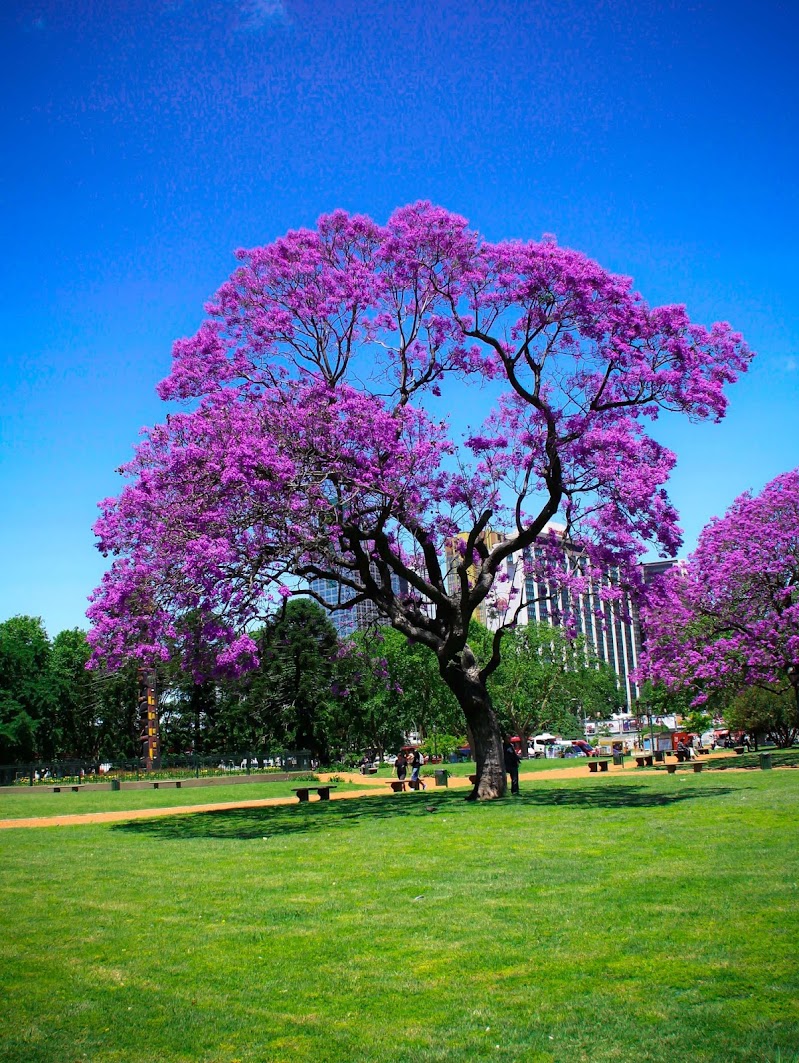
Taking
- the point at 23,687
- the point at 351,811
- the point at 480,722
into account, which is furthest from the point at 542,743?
the point at 351,811

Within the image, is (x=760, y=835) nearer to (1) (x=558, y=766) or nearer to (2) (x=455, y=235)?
(2) (x=455, y=235)

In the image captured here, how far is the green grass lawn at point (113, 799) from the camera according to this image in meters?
29.2

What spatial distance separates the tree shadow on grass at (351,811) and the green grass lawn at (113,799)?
6107 millimetres

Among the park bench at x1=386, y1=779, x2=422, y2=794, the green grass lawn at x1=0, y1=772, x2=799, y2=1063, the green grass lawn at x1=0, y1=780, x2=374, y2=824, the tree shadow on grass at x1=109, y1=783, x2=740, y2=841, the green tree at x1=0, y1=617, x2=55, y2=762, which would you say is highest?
the green tree at x1=0, y1=617, x2=55, y2=762

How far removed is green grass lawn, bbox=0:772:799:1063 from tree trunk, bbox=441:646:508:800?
7971 mm

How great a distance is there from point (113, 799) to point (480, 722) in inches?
690

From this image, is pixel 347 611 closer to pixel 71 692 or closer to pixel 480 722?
pixel 480 722

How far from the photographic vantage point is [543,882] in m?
10.9

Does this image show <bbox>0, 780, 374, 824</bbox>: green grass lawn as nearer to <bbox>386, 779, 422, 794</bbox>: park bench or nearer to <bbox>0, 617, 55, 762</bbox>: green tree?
<bbox>386, 779, 422, 794</bbox>: park bench

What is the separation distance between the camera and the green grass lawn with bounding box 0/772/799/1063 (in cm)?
614

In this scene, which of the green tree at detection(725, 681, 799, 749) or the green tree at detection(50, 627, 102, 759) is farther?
the green tree at detection(50, 627, 102, 759)

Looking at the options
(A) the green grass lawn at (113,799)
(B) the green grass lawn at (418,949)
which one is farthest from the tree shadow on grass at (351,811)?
(A) the green grass lawn at (113,799)

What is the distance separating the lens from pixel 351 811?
2255 centimetres

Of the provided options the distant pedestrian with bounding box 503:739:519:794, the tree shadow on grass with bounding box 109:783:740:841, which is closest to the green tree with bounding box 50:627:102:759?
the tree shadow on grass with bounding box 109:783:740:841
